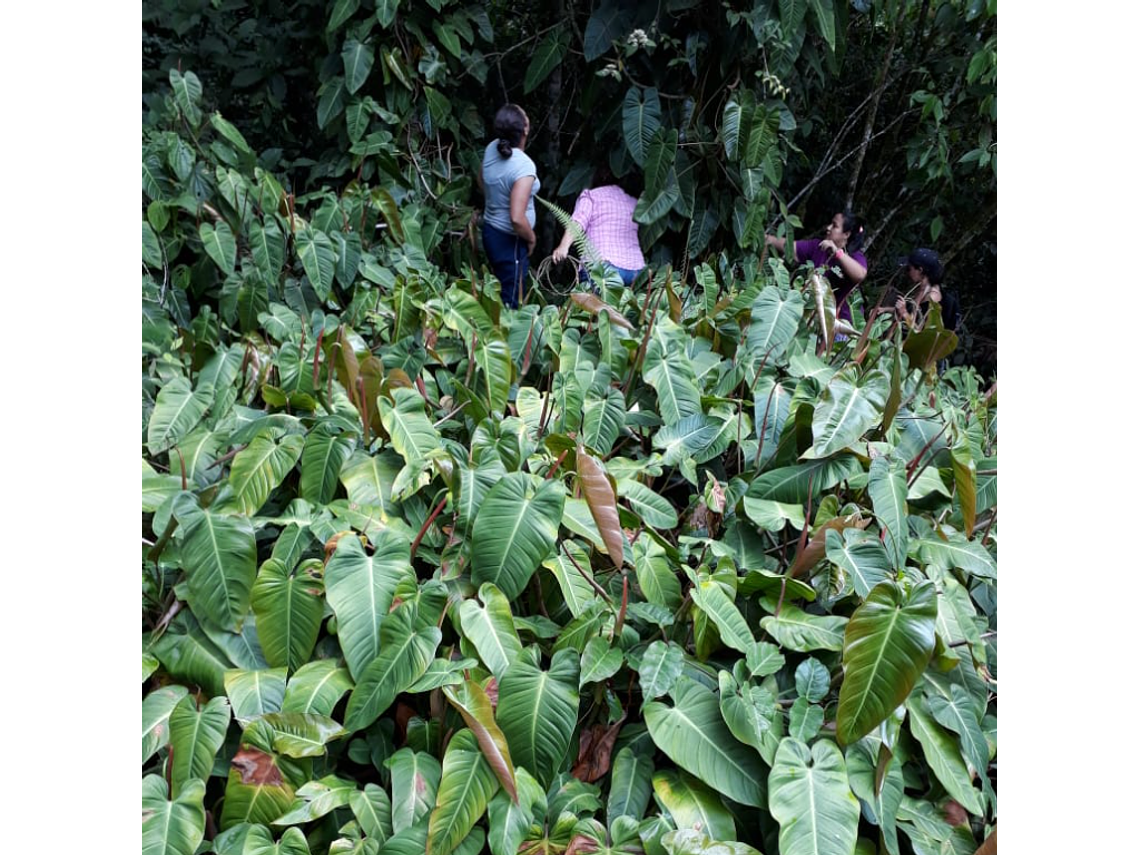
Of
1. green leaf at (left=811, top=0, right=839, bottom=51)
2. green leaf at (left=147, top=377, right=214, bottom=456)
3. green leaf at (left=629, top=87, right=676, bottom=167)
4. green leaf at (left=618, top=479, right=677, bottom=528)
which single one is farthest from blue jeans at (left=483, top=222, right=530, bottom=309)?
green leaf at (left=618, top=479, right=677, bottom=528)

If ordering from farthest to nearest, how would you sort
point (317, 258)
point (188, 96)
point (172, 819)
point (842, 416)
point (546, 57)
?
1. point (546, 57)
2. point (188, 96)
3. point (317, 258)
4. point (842, 416)
5. point (172, 819)

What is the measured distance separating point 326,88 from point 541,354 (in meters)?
2.89

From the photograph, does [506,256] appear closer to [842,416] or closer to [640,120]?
[640,120]

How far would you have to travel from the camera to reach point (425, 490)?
1.54m

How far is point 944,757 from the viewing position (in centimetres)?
125

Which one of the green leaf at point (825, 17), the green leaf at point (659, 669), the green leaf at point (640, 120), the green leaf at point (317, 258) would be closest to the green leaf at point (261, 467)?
the green leaf at point (659, 669)

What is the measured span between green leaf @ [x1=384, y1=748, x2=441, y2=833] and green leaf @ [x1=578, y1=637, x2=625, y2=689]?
22cm

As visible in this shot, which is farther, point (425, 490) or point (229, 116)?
point (229, 116)

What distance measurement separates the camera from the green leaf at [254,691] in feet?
3.91

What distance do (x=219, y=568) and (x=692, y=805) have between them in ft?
2.35

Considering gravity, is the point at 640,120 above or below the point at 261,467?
above

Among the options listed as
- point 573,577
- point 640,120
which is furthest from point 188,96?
point 573,577
